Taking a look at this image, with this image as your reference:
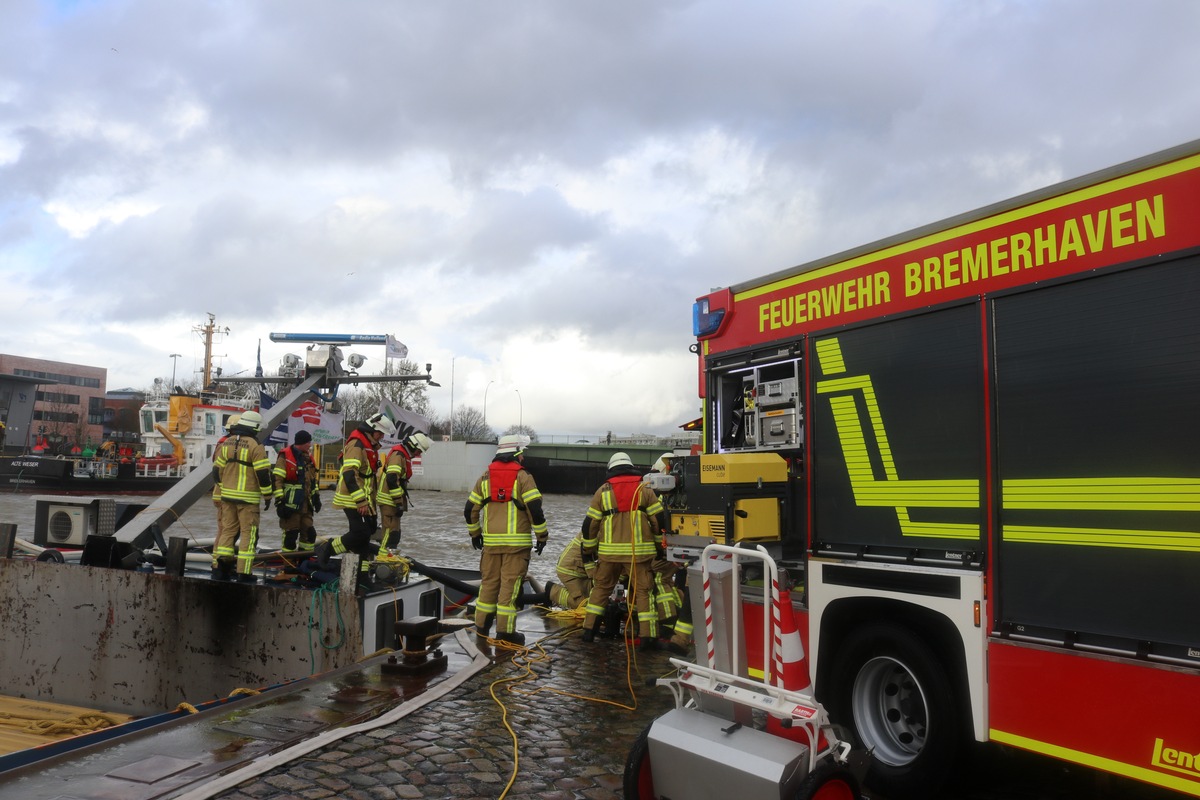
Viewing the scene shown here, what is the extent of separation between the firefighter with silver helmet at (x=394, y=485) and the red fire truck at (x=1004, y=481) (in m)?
5.94

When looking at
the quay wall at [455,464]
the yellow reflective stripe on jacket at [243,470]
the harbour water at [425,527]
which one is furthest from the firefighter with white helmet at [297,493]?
the quay wall at [455,464]

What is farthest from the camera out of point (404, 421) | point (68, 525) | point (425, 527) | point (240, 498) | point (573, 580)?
point (425, 527)

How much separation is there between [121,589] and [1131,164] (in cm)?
969

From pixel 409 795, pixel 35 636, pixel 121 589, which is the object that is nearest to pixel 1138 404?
pixel 409 795

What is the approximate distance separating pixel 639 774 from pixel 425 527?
26122 mm

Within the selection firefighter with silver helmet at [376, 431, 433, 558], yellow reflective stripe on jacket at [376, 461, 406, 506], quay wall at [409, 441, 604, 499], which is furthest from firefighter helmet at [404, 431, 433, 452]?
quay wall at [409, 441, 604, 499]

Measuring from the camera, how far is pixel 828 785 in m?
3.36

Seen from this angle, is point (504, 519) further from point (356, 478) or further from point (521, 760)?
point (521, 760)

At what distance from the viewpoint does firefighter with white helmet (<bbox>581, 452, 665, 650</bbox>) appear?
777 cm

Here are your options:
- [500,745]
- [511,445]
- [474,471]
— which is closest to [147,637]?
[511,445]

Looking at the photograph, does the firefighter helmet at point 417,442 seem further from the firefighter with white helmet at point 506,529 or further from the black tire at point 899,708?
the black tire at point 899,708

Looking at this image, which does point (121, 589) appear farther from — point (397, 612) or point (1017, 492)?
point (1017, 492)

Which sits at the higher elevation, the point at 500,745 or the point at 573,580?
the point at 573,580

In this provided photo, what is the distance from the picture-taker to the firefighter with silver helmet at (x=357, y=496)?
29.9 ft
